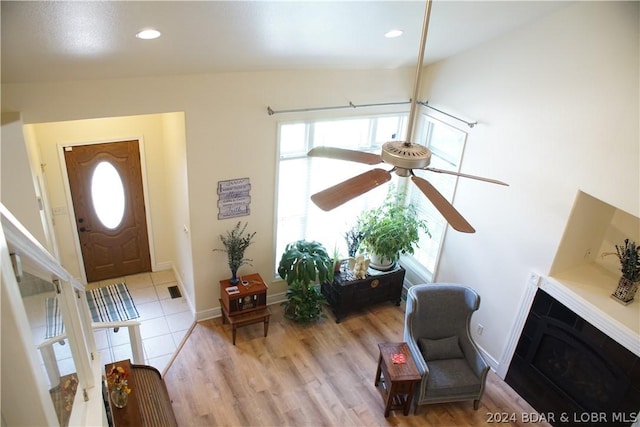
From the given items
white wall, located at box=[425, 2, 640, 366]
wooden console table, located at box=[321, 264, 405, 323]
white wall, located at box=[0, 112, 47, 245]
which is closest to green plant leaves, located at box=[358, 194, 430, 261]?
wooden console table, located at box=[321, 264, 405, 323]

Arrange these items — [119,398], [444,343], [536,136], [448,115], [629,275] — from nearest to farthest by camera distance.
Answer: [119,398] < [629,275] < [536,136] < [444,343] < [448,115]

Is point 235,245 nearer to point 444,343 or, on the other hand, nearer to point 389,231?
point 389,231

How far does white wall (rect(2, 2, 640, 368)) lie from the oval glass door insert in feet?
3.14

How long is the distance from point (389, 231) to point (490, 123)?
1.64 metres

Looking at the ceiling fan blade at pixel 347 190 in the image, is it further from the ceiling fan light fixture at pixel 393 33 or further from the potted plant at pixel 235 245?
the potted plant at pixel 235 245

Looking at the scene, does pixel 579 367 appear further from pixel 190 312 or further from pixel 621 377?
pixel 190 312

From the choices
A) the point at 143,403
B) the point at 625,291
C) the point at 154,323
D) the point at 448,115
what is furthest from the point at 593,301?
the point at 154,323

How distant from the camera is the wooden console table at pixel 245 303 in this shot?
18.3 feet

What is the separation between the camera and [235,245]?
5605 millimetres

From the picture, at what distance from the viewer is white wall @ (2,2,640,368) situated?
393 cm

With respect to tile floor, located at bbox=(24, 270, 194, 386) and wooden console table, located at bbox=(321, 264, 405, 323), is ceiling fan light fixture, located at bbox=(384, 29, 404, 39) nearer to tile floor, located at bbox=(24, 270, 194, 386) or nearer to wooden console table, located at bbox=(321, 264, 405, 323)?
wooden console table, located at bbox=(321, 264, 405, 323)

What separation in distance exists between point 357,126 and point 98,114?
289cm

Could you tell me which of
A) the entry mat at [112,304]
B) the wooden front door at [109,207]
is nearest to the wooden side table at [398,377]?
the entry mat at [112,304]

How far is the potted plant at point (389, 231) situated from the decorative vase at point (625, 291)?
7.01 feet
